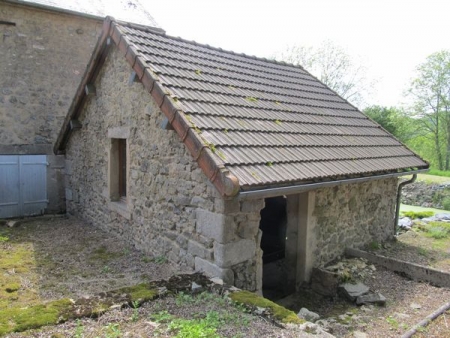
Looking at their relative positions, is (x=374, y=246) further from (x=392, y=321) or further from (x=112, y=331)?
(x=112, y=331)

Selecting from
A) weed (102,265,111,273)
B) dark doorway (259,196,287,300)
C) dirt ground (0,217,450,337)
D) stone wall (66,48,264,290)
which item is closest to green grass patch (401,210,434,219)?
dark doorway (259,196,287,300)

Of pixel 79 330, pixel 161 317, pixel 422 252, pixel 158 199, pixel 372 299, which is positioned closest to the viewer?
pixel 79 330

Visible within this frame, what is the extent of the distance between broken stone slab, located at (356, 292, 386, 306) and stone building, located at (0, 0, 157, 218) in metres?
8.36

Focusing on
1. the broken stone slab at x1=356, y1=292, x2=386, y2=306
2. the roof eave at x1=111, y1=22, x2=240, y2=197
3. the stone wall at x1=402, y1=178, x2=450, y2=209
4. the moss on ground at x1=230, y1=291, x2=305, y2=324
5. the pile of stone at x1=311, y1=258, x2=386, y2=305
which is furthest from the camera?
the stone wall at x1=402, y1=178, x2=450, y2=209

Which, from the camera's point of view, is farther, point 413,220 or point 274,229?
point 413,220

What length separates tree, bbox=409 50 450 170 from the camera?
90.3 ft

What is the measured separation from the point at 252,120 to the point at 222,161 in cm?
162

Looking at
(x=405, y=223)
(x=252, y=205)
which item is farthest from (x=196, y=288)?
(x=405, y=223)

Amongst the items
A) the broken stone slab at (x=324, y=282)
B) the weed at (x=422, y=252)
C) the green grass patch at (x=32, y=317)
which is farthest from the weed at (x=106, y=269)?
the weed at (x=422, y=252)

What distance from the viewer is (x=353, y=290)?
5.46 metres

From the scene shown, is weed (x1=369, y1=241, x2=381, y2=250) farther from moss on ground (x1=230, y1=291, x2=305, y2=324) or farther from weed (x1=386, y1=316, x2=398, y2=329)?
moss on ground (x1=230, y1=291, x2=305, y2=324)

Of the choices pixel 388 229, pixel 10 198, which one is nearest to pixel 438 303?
pixel 388 229

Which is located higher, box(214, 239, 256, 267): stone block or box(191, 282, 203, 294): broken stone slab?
box(214, 239, 256, 267): stone block

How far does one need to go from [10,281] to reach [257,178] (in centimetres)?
374
